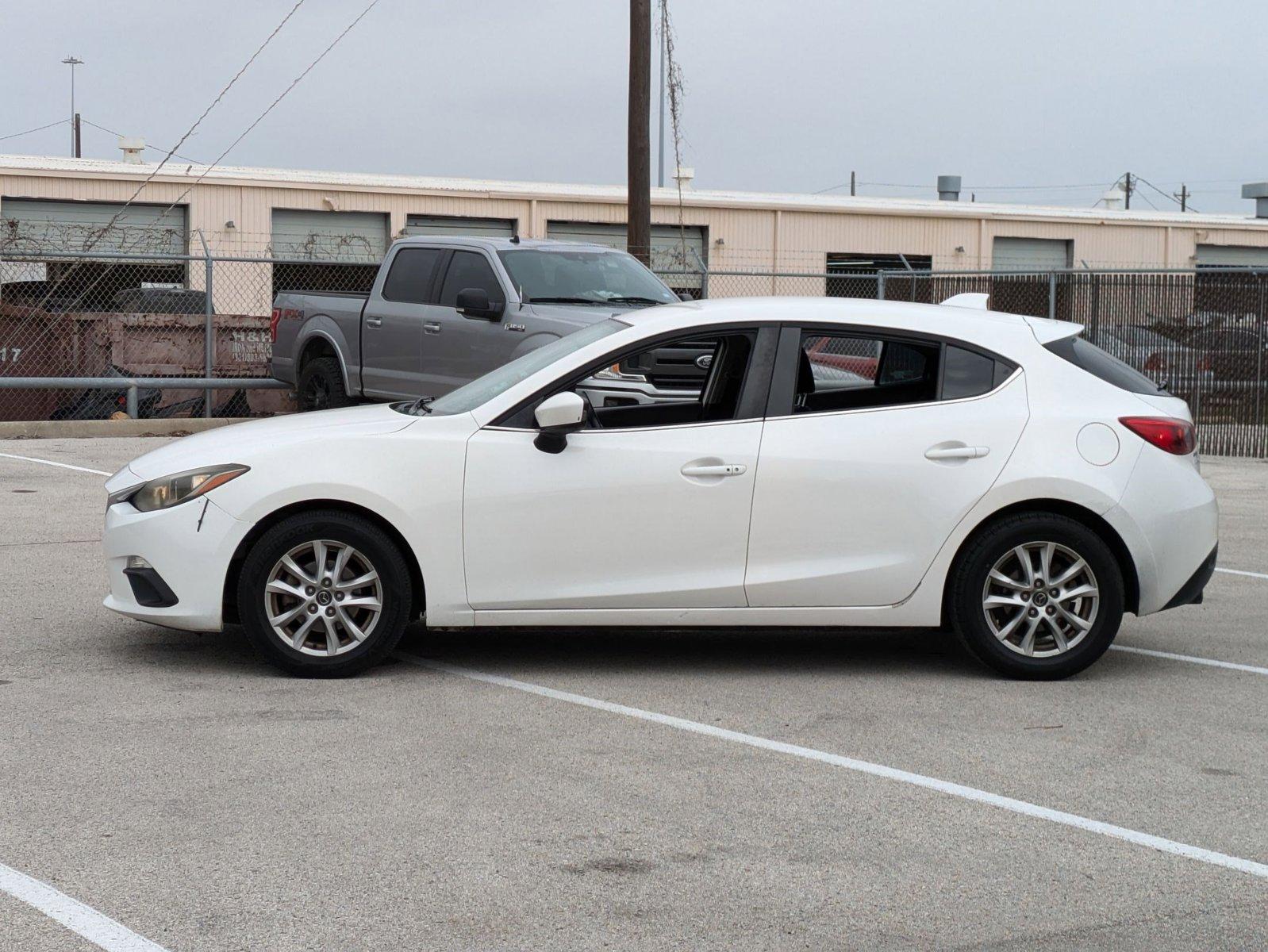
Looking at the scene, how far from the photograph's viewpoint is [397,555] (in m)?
6.38

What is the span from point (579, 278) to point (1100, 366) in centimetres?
754

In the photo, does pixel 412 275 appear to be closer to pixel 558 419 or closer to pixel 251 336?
pixel 251 336

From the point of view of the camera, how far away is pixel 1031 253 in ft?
141

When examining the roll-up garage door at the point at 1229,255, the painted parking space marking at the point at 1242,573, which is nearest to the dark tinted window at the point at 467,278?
the painted parking space marking at the point at 1242,573

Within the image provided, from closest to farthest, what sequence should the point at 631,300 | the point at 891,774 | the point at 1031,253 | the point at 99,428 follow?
the point at 891,774
the point at 631,300
the point at 99,428
the point at 1031,253

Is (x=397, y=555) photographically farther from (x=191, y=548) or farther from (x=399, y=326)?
(x=399, y=326)

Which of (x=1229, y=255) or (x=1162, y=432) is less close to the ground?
(x=1229, y=255)

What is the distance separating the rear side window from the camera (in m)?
6.78

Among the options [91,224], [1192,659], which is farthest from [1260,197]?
[1192,659]

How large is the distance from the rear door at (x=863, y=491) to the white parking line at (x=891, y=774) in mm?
789

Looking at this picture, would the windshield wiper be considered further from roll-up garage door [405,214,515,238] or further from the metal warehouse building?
roll-up garage door [405,214,515,238]

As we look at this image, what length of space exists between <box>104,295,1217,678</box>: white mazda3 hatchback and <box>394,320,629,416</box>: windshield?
0.12m

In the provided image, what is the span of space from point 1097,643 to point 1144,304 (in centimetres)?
1214

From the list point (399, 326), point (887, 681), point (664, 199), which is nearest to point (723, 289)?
point (664, 199)
